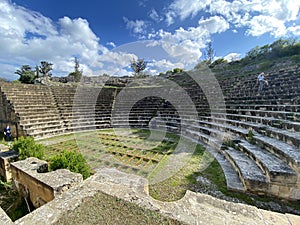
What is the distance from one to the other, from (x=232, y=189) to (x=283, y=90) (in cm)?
566

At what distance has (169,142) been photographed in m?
5.29

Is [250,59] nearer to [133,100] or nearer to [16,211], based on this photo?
[133,100]

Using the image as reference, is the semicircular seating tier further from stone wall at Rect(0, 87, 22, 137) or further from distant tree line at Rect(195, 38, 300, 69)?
distant tree line at Rect(195, 38, 300, 69)

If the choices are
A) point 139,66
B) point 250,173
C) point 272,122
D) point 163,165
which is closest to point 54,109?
point 163,165

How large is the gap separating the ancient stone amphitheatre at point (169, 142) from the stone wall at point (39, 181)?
20cm

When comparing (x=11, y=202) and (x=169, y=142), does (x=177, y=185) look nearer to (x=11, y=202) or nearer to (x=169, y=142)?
(x=169, y=142)

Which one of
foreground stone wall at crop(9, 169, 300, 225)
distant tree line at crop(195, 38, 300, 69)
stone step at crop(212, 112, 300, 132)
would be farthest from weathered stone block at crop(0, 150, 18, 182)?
distant tree line at crop(195, 38, 300, 69)

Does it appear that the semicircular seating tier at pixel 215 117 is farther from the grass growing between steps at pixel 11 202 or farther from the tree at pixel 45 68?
the tree at pixel 45 68

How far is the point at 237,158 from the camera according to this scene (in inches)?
122

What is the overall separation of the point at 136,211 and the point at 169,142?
401 centimetres

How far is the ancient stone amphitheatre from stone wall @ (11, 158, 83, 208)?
0.66ft

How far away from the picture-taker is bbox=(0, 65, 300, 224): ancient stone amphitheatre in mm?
1408

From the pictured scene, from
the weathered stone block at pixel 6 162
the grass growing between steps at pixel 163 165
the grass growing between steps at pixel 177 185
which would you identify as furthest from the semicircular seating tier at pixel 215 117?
the weathered stone block at pixel 6 162

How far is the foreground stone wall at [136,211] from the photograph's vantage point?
4.20ft
